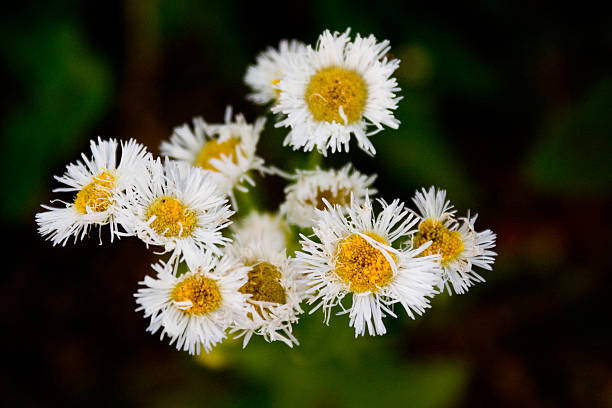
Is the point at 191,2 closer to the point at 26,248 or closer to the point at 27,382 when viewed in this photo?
the point at 26,248

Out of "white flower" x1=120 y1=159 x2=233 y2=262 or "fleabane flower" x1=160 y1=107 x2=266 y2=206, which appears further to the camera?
"fleabane flower" x1=160 y1=107 x2=266 y2=206

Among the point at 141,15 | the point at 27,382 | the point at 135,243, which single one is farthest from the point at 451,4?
the point at 27,382

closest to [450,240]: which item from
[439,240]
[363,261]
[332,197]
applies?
[439,240]

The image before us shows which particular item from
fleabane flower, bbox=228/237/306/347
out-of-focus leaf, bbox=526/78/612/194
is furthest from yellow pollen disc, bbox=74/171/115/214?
out-of-focus leaf, bbox=526/78/612/194

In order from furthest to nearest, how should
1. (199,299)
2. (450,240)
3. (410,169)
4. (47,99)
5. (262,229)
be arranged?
(47,99) < (410,169) < (262,229) < (450,240) < (199,299)

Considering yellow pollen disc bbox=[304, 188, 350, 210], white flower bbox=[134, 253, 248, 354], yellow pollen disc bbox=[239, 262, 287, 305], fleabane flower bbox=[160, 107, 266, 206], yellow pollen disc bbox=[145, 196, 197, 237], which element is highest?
fleabane flower bbox=[160, 107, 266, 206]

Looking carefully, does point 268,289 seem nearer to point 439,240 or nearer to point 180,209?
point 180,209

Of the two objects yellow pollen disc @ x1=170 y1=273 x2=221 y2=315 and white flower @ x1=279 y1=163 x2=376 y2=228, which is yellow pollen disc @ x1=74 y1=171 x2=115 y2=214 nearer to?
yellow pollen disc @ x1=170 y1=273 x2=221 y2=315
